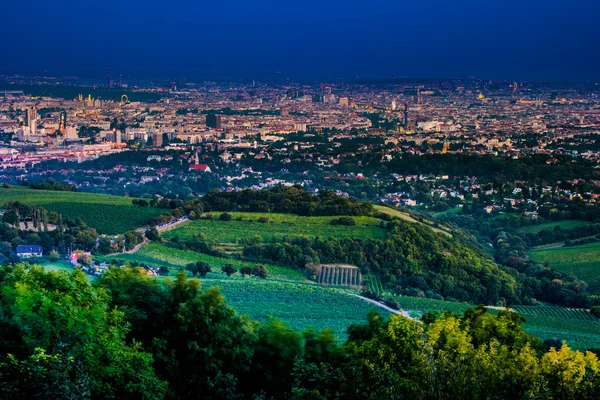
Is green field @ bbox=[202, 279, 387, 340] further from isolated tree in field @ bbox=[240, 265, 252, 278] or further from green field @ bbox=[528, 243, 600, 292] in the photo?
green field @ bbox=[528, 243, 600, 292]

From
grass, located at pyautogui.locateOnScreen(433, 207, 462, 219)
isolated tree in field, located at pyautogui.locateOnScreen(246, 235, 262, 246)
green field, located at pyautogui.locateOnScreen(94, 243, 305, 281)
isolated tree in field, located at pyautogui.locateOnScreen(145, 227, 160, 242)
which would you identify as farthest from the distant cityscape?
green field, located at pyautogui.locateOnScreen(94, 243, 305, 281)

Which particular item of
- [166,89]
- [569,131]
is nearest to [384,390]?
[569,131]

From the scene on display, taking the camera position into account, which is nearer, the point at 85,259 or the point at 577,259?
the point at 85,259

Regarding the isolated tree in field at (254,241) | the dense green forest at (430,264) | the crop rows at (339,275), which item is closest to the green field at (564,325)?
the dense green forest at (430,264)

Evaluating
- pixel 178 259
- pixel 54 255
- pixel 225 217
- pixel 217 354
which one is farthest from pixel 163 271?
pixel 217 354

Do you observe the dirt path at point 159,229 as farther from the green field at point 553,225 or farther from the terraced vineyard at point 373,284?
the green field at point 553,225

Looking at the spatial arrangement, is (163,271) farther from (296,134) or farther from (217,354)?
(296,134)

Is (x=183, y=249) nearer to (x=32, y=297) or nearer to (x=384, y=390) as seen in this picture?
(x=32, y=297)

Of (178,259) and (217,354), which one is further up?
(217,354)
